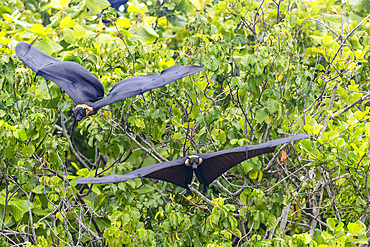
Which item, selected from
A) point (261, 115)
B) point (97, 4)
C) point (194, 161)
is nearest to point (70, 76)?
point (194, 161)

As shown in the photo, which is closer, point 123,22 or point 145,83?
Result: point 145,83

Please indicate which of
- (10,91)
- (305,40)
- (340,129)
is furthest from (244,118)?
(10,91)

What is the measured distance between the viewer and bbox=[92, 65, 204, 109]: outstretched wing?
3834 mm

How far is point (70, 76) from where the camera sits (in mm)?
4414

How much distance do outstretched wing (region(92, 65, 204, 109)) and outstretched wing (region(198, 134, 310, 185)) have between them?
0.77 m

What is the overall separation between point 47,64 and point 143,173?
146 centimetres

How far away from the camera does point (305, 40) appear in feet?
20.3

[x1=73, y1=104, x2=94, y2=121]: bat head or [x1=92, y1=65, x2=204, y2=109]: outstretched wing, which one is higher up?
[x1=92, y1=65, x2=204, y2=109]: outstretched wing

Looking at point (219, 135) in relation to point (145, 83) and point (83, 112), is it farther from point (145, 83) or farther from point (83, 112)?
point (83, 112)

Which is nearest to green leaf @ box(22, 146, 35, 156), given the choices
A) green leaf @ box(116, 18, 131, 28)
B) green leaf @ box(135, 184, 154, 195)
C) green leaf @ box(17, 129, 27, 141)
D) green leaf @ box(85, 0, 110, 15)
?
green leaf @ box(17, 129, 27, 141)

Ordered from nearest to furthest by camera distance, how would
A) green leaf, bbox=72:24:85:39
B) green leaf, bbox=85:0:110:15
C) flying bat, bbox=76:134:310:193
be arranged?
flying bat, bbox=76:134:310:193 < green leaf, bbox=72:24:85:39 < green leaf, bbox=85:0:110:15

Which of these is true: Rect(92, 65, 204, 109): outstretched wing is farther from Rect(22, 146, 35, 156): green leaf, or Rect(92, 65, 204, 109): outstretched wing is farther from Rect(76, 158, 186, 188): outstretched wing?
Rect(22, 146, 35, 156): green leaf

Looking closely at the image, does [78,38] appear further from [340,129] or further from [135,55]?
[340,129]

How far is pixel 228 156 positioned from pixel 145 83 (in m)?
0.96
